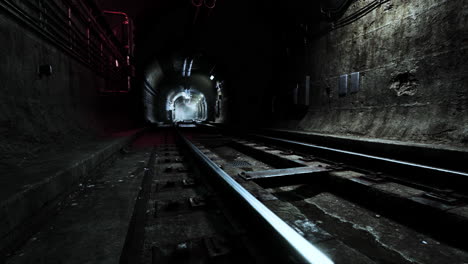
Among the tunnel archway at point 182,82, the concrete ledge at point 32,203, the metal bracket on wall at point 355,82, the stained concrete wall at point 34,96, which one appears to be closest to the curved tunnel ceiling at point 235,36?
the metal bracket on wall at point 355,82

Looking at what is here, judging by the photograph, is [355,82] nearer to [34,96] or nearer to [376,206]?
[376,206]

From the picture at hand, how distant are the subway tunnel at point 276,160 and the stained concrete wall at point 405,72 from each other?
0.03 m

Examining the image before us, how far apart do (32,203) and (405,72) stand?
6.62 m

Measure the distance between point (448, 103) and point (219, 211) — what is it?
4853 millimetres

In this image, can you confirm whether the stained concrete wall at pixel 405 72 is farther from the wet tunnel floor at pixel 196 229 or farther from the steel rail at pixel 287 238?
the steel rail at pixel 287 238

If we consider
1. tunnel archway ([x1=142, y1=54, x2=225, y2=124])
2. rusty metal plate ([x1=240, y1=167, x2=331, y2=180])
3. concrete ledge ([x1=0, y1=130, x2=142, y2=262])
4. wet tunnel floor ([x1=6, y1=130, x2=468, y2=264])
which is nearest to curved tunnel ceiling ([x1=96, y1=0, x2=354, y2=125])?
tunnel archway ([x1=142, y1=54, x2=225, y2=124])

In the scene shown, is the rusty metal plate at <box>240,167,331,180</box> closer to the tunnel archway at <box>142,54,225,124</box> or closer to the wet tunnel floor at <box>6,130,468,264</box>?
the wet tunnel floor at <box>6,130,468,264</box>

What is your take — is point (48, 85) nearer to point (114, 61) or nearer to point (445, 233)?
point (114, 61)

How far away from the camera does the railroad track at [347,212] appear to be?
139 centimetres

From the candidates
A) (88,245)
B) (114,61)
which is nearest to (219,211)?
(88,245)

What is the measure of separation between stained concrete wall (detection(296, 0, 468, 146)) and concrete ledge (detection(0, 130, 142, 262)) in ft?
18.7

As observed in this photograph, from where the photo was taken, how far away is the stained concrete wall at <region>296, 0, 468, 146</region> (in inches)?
159

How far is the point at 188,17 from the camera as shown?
38.8 ft

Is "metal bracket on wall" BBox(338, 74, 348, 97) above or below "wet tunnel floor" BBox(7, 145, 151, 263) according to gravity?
above
